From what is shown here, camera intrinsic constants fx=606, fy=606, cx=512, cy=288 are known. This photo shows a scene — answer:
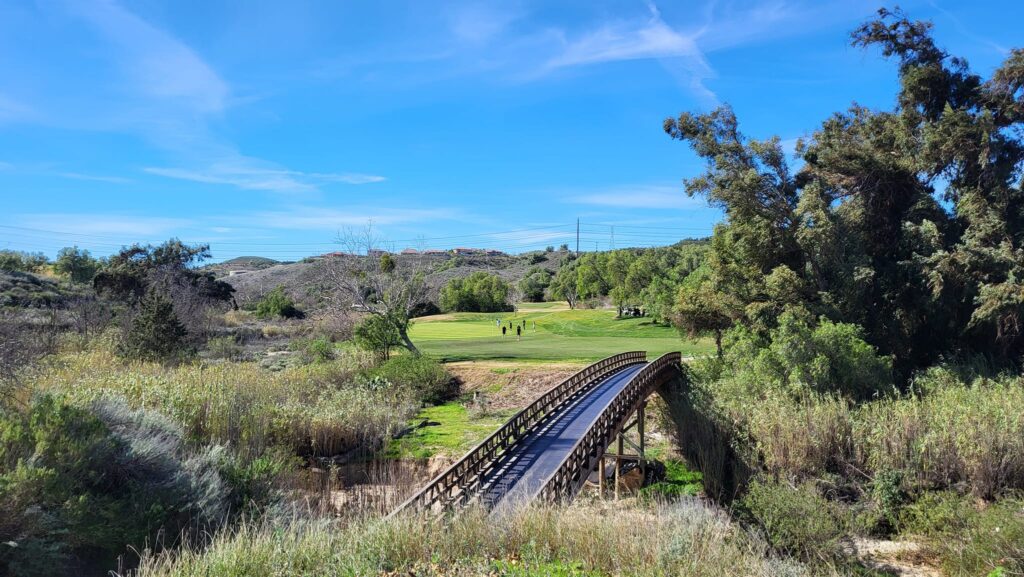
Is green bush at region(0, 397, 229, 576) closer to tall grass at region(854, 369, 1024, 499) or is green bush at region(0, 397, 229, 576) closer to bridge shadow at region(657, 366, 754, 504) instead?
bridge shadow at region(657, 366, 754, 504)

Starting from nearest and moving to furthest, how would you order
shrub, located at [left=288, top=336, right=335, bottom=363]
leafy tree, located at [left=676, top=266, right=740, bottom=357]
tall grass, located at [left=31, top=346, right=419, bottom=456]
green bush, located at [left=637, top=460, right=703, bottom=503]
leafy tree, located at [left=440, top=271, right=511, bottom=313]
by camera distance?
tall grass, located at [left=31, top=346, right=419, bottom=456] < green bush, located at [left=637, top=460, right=703, bottom=503] < leafy tree, located at [left=676, top=266, right=740, bottom=357] < shrub, located at [left=288, top=336, right=335, bottom=363] < leafy tree, located at [left=440, top=271, right=511, bottom=313]

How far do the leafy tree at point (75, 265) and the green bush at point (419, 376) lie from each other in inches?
1848

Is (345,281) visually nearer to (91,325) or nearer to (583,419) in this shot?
(91,325)

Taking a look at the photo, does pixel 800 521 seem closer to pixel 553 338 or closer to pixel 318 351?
pixel 318 351

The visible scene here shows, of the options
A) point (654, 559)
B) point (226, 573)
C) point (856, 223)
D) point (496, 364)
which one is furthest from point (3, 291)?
point (856, 223)

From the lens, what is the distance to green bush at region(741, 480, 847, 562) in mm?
14422

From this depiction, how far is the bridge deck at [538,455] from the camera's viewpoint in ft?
40.2

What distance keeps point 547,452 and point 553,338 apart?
33237 mm

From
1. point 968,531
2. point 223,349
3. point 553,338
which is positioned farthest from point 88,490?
point 553,338

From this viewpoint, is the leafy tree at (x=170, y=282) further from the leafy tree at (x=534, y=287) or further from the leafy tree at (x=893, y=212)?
the leafy tree at (x=534, y=287)

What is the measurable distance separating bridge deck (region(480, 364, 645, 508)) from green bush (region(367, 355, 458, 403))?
10551 mm

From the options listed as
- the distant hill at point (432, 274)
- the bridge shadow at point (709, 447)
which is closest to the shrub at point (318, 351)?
the bridge shadow at point (709, 447)

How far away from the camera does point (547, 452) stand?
15.3 meters

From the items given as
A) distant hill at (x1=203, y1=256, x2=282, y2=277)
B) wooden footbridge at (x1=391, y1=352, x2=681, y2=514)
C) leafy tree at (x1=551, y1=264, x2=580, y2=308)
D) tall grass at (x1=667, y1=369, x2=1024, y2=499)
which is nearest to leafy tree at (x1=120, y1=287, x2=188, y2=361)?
wooden footbridge at (x1=391, y1=352, x2=681, y2=514)
